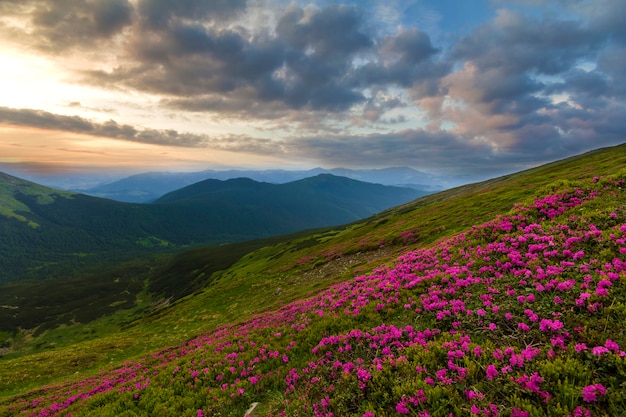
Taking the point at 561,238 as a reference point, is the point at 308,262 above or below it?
below

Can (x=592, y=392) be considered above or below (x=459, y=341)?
above

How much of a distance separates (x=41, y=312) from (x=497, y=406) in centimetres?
20404

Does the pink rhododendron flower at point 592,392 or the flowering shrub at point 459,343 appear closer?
the pink rhododendron flower at point 592,392

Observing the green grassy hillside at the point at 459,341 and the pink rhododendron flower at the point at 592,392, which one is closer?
the pink rhododendron flower at the point at 592,392

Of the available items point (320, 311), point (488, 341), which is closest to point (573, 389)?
point (488, 341)

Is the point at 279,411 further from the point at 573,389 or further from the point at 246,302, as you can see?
the point at 246,302

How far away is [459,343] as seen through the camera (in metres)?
9.05

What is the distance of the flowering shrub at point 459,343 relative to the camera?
6.73 m

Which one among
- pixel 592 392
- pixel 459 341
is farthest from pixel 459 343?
pixel 592 392

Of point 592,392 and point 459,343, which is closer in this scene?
point 592,392

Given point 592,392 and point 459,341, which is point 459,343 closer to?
point 459,341

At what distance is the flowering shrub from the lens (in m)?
6.73

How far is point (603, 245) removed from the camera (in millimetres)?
→ 11742

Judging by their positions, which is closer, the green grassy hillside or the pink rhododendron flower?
the pink rhododendron flower
